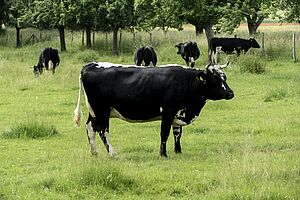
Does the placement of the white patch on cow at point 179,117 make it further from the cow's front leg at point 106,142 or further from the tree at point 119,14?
the tree at point 119,14

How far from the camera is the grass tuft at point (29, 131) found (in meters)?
13.2

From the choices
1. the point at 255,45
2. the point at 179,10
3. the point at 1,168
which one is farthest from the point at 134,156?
the point at 255,45

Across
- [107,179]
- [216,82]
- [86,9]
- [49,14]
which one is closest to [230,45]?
[86,9]

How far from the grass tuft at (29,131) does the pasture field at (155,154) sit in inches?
1.2

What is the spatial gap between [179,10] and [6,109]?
16751mm

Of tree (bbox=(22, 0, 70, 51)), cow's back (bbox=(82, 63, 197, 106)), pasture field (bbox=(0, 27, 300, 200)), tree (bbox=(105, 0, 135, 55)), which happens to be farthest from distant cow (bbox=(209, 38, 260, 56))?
cow's back (bbox=(82, 63, 197, 106))

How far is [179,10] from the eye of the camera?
3272cm

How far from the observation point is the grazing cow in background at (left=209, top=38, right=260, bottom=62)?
34.1m

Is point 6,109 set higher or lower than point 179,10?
lower

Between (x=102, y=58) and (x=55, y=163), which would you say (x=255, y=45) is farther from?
(x=55, y=163)

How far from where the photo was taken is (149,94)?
1111cm

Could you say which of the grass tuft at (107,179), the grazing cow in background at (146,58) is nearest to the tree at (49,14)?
the grazing cow in background at (146,58)

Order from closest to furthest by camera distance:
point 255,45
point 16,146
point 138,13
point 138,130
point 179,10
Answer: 1. point 16,146
2. point 138,130
3. point 179,10
4. point 255,45
5. point 138,13

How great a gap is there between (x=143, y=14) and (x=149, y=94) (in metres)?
30.3
